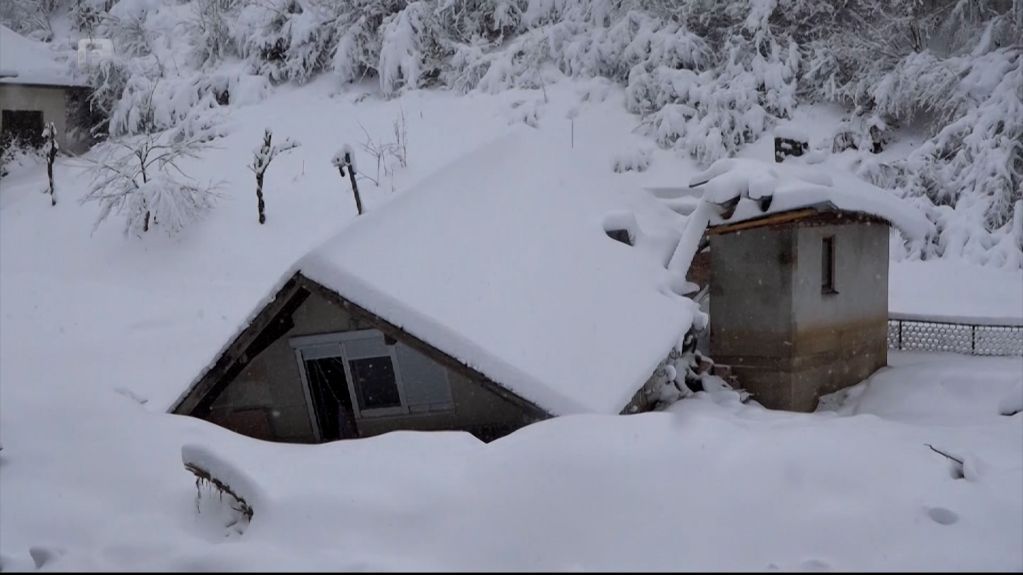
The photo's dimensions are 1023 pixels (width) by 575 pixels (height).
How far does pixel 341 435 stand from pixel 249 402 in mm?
1059

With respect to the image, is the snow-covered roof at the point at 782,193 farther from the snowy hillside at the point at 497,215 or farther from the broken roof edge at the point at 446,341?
the broken roof edge at the point at 446,341

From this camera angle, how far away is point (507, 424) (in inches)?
318

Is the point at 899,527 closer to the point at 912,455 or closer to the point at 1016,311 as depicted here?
the point at 912,455

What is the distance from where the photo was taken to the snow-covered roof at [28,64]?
931 inches

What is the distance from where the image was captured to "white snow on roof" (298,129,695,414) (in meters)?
6.97

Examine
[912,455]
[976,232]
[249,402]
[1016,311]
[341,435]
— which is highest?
[912,455]

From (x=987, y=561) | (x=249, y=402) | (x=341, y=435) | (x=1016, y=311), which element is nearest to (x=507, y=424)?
(x=341, y=435)

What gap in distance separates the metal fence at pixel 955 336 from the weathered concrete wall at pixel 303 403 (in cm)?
1078

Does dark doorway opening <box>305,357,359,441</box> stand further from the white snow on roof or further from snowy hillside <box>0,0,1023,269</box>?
snowy hillside <box>0,0,1023,269</box>

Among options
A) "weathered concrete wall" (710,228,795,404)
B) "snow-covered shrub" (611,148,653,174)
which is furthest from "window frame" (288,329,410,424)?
"snow-covered shrub" (611,148,653,174)

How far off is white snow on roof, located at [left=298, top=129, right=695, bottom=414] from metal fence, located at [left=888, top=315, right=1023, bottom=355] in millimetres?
6591

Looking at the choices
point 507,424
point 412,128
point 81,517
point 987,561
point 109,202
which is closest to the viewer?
point 987,561

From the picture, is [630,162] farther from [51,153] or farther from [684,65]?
[51,153]

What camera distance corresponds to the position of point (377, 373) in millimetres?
8211
